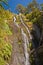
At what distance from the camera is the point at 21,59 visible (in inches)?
817

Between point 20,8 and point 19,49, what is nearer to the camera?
point 19,49

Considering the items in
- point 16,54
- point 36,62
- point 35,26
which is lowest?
point 36,62

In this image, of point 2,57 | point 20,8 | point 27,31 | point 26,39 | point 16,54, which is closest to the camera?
point 2,57

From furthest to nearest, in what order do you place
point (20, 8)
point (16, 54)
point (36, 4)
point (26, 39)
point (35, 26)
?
point (20, 8)
point (36, 4)
point (35, 26)
point (26, 39)
point (16, 54)

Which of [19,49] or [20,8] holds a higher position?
[20,8]

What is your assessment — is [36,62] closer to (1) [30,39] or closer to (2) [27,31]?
(1) [30,39]

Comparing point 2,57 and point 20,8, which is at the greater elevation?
point 20,8

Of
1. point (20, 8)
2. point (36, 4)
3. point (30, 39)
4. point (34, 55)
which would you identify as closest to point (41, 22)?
point (30, 39)

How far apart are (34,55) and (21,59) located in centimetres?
323

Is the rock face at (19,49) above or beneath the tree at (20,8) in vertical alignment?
beneath

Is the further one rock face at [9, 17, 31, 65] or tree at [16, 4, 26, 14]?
tree at [16, 4, 26, 14]

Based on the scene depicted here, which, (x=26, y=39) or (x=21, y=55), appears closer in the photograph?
(x=21, y=55)

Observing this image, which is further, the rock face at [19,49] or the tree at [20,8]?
the tree at [20,8]

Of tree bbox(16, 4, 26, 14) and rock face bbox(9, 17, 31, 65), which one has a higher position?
tree bbox(16, 4, 26, 14)
